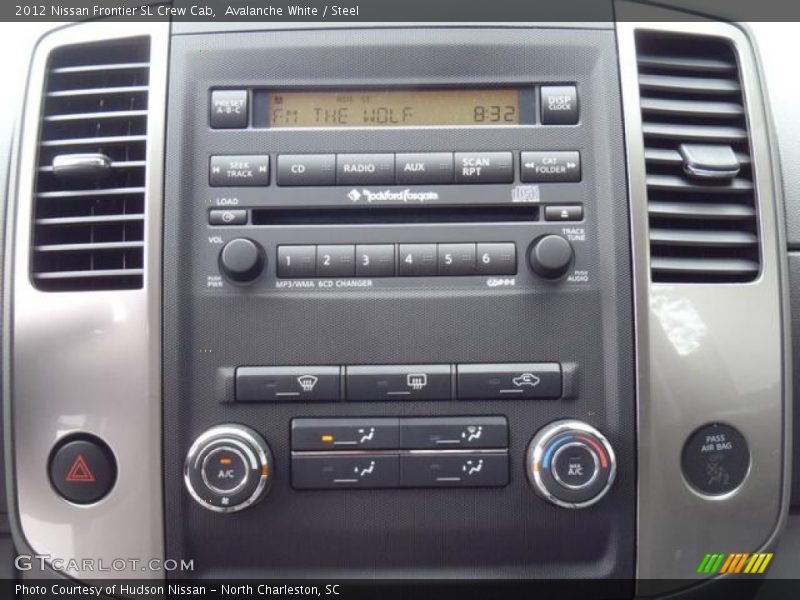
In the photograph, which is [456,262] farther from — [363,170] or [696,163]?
[696,163]

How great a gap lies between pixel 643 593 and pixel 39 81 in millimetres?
1503

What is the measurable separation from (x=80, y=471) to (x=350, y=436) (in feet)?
1.62

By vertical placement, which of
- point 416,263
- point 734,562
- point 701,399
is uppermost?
point 416,263

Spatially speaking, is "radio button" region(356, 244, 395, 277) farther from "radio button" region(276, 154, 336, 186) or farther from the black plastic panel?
"radio button" region(276, 154, 336, 186)

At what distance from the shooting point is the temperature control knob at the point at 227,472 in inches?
46.1

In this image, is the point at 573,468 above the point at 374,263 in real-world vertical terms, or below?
below

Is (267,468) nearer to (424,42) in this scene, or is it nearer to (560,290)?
(560,290)

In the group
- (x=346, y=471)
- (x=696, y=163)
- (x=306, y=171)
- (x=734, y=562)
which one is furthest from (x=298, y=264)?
(x=734, y=562)

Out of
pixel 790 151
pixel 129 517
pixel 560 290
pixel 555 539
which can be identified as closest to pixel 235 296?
pixel 129 517

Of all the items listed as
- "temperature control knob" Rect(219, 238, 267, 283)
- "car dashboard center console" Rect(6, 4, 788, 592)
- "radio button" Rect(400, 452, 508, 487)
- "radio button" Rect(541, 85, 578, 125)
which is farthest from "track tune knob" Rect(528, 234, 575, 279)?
"temperature control knob" Rect(219, 238, 267, 283)

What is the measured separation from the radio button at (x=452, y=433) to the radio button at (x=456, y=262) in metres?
0.26

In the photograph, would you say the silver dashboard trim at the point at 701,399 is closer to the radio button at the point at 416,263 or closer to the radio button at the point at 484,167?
the radio button at the point at 484,167

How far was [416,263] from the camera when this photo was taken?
1.21m

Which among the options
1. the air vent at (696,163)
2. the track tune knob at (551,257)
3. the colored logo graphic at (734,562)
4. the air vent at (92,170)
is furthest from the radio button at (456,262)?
the colored logo graphic at (734,562)
